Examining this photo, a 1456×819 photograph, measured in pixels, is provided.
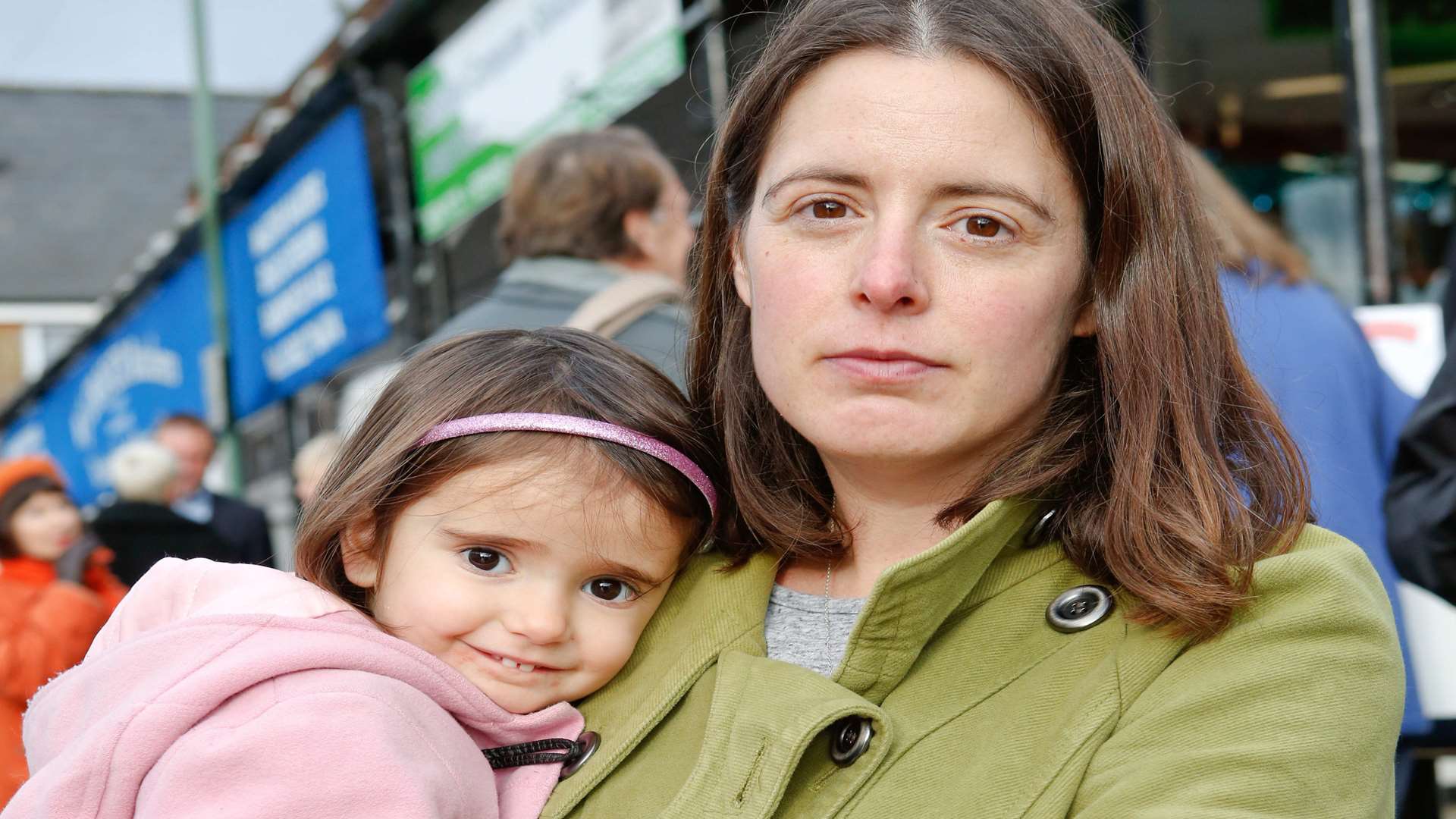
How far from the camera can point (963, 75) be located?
1.66 metres

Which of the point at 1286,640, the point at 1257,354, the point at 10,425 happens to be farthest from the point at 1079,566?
the point at 10,425

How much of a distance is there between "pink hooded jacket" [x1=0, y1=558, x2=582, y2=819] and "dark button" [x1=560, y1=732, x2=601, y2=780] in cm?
2

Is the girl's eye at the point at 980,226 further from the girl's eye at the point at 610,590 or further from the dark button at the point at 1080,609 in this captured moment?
the girl's eye at the point at 610,590

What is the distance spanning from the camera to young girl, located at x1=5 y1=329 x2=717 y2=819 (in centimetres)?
151

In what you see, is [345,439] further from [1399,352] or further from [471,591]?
[1399,352]

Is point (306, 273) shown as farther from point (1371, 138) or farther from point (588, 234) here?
point (1371, 138)

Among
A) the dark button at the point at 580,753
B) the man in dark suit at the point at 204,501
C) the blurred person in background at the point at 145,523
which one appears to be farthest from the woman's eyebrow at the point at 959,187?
the man in dark suit at the point at 204,501

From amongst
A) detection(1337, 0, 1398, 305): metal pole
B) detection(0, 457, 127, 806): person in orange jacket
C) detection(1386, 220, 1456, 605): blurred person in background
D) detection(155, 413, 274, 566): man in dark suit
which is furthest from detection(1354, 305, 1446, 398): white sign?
detection(155, 413, 274, 566): man in dark suit

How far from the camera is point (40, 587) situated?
16.8ft

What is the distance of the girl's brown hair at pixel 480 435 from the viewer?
182cm

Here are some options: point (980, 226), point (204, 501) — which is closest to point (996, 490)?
point (980, 226)

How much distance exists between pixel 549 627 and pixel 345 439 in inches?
17.2

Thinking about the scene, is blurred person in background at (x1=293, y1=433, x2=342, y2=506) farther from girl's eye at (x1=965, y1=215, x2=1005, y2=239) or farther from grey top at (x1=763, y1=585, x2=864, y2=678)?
girl's eye at (x1=965, y1=215, x2=1005, y2=239)

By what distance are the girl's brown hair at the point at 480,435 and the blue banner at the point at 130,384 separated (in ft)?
24.4
